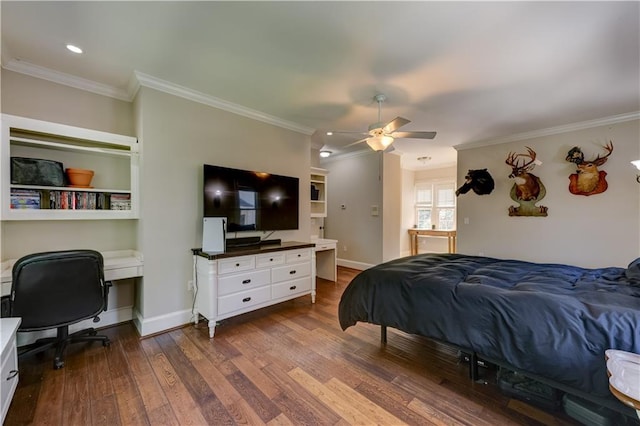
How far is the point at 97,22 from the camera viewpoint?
1.91m

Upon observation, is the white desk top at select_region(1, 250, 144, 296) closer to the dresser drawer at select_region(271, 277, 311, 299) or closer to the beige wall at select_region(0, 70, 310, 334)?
the beige wall at select_region(0, 70, 310, 334)

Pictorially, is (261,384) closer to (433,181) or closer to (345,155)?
(345,155)

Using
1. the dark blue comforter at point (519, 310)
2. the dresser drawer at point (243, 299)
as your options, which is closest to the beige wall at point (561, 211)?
the dark blue comforter at point (519, 310)

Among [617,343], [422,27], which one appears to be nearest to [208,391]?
[617,343]

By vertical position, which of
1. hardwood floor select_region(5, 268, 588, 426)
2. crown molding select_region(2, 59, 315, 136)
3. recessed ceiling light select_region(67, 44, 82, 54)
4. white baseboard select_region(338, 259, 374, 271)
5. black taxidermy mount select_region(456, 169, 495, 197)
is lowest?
hardwood floor select_region(5, 268, 588, 426)

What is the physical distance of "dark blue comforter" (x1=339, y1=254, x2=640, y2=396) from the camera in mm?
1452

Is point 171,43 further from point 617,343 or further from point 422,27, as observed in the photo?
point 617,343

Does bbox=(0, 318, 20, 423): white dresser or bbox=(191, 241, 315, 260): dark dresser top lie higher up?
bbox=(191, 241, 315, 260): dark dresser top

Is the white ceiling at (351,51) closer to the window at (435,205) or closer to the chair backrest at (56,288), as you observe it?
the chair backrest at (56,288)

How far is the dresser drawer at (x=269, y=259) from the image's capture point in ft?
10.1

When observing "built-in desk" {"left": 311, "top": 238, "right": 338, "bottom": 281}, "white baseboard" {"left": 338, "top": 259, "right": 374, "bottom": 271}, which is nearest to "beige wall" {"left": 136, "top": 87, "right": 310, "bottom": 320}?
"built-in desk" {"left": 311, "top": 238, "right": 338, "bottom": 281}

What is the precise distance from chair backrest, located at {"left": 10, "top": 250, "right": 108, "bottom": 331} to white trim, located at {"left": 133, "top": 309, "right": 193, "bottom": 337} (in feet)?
1.69

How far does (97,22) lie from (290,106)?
185cm

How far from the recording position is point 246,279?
2.96 meters
